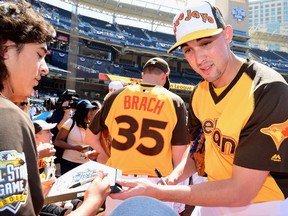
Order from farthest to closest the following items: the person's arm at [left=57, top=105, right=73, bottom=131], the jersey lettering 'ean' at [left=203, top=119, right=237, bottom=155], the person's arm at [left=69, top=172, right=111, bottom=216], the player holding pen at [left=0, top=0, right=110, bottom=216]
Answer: the person's arm at [left=57, top=105, right=73, bottom=131]
the jersey lettering 'ean' at [left=203, top=119, right=237, bottom=155]
the person's arm at [left=69, top=172, right=111, bottom=216]
the player holding pen at [left=0, top=0, right=110, bottom=216]

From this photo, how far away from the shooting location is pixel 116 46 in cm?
4044

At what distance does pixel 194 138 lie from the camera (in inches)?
101

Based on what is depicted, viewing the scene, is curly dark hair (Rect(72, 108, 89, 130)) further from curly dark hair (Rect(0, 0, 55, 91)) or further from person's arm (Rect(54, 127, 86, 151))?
curly dark hair (Rect(0, 0, 55, 91))

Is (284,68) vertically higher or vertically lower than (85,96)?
higher

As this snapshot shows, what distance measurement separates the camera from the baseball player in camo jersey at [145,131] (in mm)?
3375

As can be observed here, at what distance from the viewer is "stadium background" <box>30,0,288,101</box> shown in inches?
1357

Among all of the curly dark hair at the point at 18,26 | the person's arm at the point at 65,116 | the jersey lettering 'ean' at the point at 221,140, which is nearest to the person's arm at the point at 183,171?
the jersey lettering 'ean' at the point at 221,140

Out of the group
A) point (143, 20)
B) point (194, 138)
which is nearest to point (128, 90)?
point (194, 138)

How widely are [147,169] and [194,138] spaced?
3.14 ft

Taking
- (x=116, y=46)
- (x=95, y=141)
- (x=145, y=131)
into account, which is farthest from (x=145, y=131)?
(x=116, y=46)

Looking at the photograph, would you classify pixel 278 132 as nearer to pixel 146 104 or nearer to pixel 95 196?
pixel 95 196

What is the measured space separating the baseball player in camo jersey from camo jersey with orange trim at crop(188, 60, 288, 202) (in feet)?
4.07

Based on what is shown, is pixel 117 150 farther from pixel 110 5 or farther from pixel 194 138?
pixel 110 5

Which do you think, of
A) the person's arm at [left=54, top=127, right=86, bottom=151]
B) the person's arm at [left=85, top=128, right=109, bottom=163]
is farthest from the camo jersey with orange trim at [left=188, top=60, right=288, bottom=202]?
the person's arm at [left=54, top=127, right=86, bottom=151]
